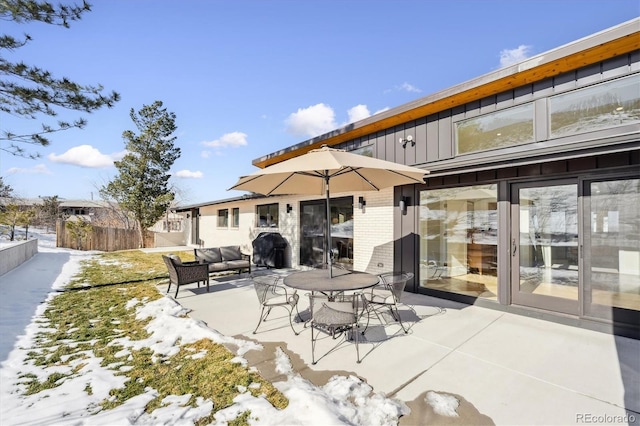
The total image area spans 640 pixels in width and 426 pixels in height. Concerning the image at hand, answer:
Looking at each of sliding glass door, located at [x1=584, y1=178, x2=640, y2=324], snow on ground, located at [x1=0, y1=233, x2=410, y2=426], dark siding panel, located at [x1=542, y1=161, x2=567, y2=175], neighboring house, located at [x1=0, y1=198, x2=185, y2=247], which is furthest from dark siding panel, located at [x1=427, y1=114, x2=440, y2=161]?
neighboring house, located at [x1=0, y1=198, x2=185, y2=247]

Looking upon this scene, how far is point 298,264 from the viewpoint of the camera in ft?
33.1

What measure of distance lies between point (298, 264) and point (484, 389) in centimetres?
758

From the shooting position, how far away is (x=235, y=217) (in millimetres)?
14711

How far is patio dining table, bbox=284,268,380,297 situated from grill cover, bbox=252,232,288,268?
5255 mm

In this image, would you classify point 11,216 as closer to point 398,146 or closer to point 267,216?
point 267,216

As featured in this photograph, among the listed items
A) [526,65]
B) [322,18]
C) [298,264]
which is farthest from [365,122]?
[298,264]

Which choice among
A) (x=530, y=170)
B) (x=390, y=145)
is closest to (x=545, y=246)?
(x=530, y=170)

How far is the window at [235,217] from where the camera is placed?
14.3 m

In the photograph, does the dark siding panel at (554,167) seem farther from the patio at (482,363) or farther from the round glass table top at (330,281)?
the round glass table top at (330,281)

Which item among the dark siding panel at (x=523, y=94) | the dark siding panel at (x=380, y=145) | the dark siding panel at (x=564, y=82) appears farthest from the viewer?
the dark siding panel at (x=380, y=145)

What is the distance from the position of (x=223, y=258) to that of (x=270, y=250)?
1982mm

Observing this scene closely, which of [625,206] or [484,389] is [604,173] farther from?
[484,389]

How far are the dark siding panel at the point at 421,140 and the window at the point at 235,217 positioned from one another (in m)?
9.97

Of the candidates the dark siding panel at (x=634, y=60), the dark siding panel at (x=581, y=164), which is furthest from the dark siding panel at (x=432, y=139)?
the dark siding panel at (x=634, y=60)
